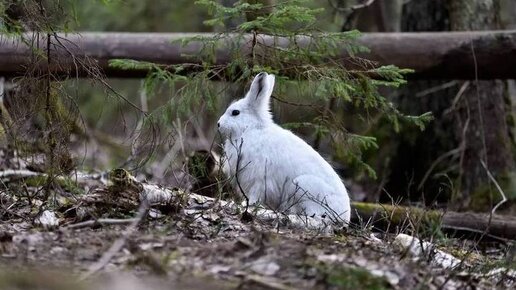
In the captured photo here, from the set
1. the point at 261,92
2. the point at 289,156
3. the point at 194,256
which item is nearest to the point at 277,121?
the point at 261,92

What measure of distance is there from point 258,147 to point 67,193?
6.45 ft

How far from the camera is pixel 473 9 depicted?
1224cm

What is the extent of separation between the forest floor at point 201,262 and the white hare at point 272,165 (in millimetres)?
1319

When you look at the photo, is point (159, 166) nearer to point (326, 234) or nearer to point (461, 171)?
point (461, 171)

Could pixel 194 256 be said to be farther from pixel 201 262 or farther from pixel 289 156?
pixel 289 156

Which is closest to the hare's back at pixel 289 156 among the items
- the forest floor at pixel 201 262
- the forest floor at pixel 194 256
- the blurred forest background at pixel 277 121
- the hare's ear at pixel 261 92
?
the hare's ear at pixel 261 92

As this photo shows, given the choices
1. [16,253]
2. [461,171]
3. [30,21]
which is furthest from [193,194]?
[461,171]

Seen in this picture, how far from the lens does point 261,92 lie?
28.6 feet

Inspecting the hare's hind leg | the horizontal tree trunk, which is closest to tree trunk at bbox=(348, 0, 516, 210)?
the horizontal tree trunk

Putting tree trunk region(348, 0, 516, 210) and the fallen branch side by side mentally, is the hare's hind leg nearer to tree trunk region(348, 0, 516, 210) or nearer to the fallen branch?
the fallen branch

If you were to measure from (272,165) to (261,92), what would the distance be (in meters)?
0.76

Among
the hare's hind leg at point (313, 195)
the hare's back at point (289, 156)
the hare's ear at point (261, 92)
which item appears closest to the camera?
the hare's hind leg at point (313, 195)

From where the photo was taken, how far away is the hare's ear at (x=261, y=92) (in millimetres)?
8500

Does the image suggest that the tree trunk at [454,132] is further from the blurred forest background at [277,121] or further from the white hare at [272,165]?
the white hare at [272,165]
